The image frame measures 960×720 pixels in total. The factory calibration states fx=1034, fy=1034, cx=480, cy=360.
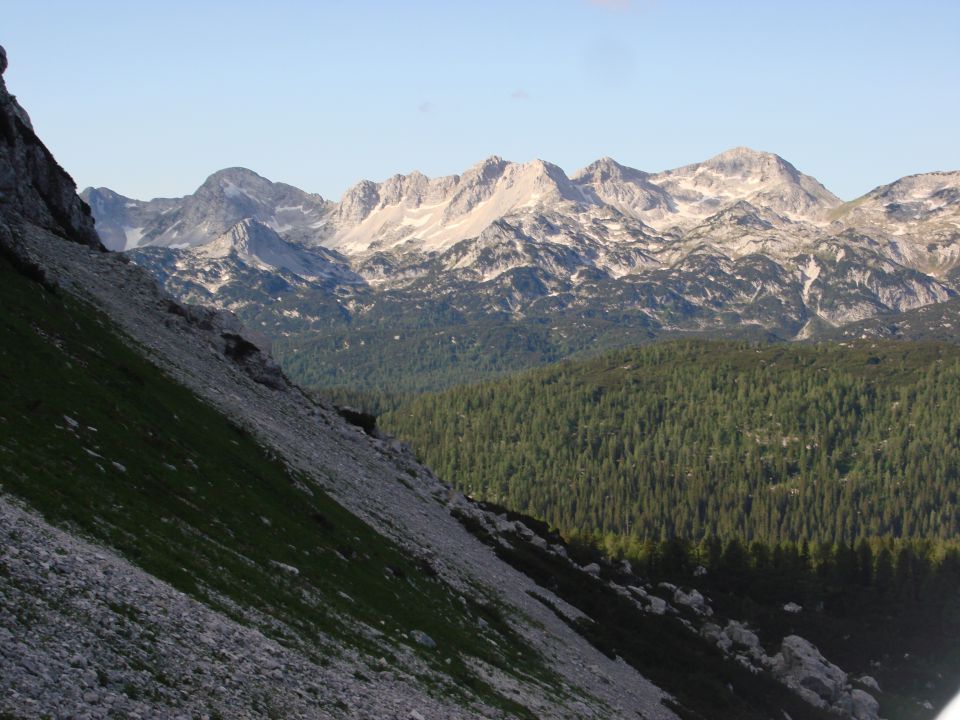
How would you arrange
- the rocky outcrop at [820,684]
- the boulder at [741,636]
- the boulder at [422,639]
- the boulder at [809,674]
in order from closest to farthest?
the boulder at [422,639], the rocky outcrop at [820,684], the boulder at [809,674], the boulder at [741,636]

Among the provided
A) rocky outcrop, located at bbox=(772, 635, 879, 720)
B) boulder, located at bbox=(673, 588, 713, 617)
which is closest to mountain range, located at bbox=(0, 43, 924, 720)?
rocky outcrop, located at bbox=(772, 635, 879, 720)

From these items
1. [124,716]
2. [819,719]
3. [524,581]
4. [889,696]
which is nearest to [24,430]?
[124,716]

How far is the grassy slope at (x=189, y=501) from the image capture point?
35531mm

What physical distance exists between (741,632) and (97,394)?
8106 centimetres

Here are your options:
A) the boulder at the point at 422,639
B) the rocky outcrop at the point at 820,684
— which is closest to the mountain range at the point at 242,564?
the rocky outcrop at the point at 820,684

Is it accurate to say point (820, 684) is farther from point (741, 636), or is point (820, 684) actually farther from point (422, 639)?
point (422, 639)

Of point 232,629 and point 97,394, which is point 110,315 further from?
point 232,629

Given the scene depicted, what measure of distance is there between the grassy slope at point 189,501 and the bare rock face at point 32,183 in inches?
836

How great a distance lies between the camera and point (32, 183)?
85500mm

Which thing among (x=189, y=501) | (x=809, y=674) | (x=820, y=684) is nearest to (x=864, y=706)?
(x=820, y=684)

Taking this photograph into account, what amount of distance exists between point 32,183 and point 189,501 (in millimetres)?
52835

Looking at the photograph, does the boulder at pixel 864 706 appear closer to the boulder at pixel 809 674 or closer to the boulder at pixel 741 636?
the boulder at pixel 809 674

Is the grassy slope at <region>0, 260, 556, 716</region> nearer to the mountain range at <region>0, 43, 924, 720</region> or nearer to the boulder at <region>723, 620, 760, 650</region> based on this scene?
the mountain range at <region>0, 43, 924, 720</region>

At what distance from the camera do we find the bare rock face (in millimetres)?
79438
